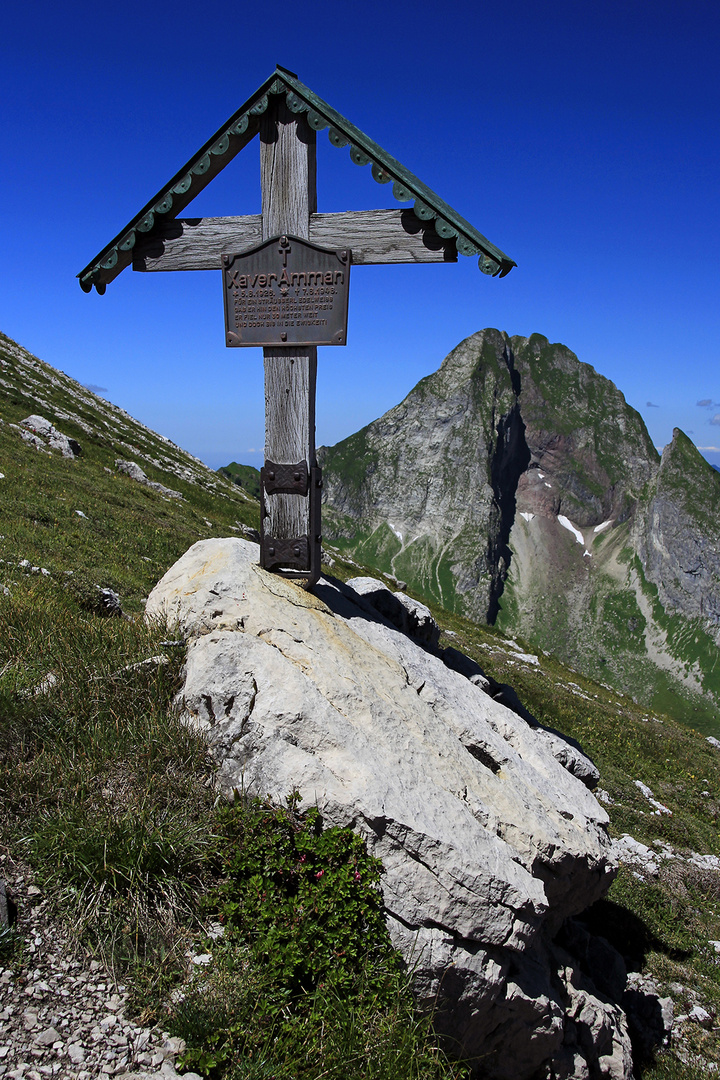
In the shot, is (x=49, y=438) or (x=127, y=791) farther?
(x=49, y=438)

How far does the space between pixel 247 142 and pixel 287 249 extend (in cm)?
126

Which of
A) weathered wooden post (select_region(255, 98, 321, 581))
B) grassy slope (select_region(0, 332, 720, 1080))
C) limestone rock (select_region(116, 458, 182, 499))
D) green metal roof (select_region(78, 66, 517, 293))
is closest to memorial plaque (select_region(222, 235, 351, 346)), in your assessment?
weathered wooden post (select_region(255, 98, 321, 581))

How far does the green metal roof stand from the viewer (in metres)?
6.03

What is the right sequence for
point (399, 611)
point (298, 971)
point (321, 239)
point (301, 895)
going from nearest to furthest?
point (298, 971), point (301, 895), point (321, 239), point (399, 611)

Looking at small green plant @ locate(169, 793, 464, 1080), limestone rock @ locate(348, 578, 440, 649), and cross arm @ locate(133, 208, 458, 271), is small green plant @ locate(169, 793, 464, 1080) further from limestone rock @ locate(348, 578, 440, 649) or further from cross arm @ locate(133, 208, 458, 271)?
limestone rock @ locate(348, 578, 440, 649)

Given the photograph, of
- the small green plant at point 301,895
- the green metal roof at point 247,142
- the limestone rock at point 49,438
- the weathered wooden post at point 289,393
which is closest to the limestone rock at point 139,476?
the limestone rock at point 49,438

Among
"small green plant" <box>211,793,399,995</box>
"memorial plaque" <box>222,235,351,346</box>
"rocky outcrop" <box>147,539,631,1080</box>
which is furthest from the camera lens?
"memorial plaque" <box>222,235,351,346</box>

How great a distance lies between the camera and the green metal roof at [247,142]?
6027 mm

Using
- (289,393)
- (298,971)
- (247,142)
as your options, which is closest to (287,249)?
(247,142)

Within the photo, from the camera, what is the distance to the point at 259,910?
14.2ft

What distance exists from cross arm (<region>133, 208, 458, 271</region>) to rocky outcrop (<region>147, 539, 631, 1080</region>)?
10.8ft

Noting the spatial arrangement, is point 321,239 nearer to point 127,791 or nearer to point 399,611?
point 127,791

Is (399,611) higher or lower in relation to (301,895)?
higher

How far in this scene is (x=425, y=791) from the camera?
544cm
